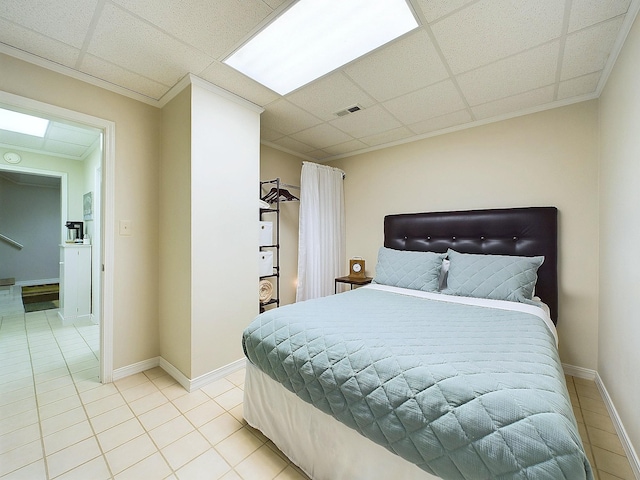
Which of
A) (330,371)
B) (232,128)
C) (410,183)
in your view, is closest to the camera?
(330,371)

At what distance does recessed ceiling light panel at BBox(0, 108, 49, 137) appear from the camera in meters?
2.62

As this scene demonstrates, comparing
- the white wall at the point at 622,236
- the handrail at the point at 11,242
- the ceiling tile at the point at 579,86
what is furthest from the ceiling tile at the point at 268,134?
the handrail at the point at 11,242

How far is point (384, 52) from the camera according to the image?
1.72 metres

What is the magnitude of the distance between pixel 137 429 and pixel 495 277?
269 centimetres

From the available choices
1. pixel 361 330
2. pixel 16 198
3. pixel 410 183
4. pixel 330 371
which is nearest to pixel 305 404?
pixel 330 371

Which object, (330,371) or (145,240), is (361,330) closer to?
(330,371)

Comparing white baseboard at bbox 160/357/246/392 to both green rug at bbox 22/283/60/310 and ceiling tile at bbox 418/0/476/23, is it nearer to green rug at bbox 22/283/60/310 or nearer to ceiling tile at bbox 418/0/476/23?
ceiling tile at bbox 418/0/476/23

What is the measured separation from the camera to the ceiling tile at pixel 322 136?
2.93m

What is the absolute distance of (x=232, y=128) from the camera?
2293mm

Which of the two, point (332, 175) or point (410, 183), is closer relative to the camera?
point (410, 183)

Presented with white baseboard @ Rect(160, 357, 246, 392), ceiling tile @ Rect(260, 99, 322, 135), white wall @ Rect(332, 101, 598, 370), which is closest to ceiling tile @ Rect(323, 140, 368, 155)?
→ white wall @ Rect(332, 101, 598, 370)

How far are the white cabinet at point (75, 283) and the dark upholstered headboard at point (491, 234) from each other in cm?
402

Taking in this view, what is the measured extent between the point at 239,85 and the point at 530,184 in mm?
2698

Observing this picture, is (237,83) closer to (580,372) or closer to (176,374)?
(176,374)
